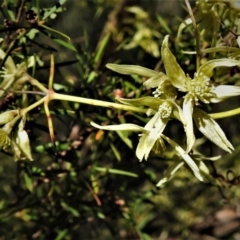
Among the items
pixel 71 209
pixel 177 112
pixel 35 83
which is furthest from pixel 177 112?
pixel 71 209

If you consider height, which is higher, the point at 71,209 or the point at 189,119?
the point at 189,119

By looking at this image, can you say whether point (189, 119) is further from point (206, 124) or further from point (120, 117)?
point (120, 117)

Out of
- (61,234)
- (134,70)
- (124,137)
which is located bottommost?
(61,234)

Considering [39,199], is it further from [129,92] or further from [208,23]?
[208,23]

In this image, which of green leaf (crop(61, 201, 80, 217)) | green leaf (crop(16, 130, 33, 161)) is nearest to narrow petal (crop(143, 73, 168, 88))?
green leaf (crop(16, 130, 33, 161))

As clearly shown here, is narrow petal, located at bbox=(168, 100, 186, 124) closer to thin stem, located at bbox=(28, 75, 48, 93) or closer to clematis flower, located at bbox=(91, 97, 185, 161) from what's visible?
clematis flower, located at bbox=(91, 97, 185, 161)

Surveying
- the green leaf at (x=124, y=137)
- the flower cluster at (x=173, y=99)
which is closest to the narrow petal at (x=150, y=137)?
the flower cluster at (x=173, y=99)

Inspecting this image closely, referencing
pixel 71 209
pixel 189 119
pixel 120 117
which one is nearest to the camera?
pixel 189 119

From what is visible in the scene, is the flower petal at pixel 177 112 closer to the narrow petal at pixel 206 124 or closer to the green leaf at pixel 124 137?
the narrow petal at pixel 206 124
